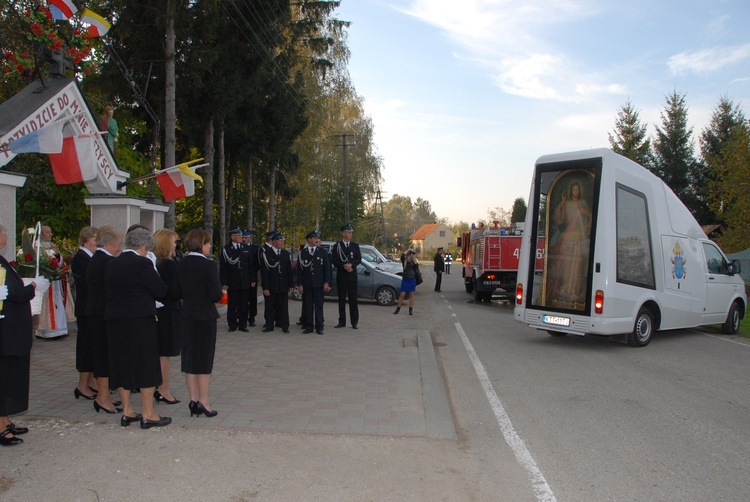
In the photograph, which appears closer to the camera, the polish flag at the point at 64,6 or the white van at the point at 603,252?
the polish flag at the point at 64,6

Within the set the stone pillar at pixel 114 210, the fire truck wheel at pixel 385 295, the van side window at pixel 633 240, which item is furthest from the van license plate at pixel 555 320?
the fire truck wheel at pixel 385 295

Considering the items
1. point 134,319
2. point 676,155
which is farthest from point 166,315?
point 676,155

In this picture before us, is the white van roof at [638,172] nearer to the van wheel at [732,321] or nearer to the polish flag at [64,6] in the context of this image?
the van wheel at [732,321]

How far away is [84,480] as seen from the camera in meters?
4.15

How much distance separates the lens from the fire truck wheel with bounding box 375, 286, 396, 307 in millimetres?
18062

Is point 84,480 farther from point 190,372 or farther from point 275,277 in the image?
point 275,277

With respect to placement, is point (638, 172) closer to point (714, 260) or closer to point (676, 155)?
point (714, 260)

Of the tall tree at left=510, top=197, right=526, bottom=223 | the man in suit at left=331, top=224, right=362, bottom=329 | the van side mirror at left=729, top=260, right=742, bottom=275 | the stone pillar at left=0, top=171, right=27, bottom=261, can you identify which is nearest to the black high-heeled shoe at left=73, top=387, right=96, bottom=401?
the stone pillar at left=0, top=171, right=27, bottom=261

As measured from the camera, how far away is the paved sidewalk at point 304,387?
559 cm

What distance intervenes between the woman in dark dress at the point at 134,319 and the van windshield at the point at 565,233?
278 inches

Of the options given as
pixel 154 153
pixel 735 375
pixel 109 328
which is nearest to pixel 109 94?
pixel 154 153

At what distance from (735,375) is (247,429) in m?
7.13

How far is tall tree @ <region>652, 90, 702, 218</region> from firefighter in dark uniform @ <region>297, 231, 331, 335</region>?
40.3 meters

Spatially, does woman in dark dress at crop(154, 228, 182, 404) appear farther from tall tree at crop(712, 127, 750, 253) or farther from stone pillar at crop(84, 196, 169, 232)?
tall tree at crop(712, 127, 750, 253)
